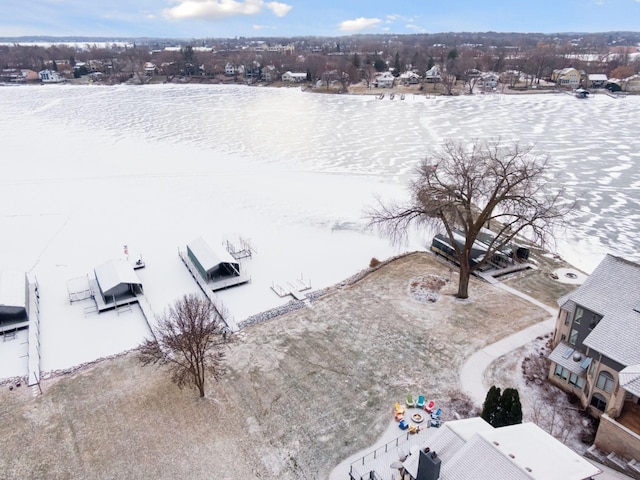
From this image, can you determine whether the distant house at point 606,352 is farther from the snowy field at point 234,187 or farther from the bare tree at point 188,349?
the bare tree at point 188,349

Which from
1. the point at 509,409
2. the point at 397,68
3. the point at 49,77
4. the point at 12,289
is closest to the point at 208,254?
the point at 12,289

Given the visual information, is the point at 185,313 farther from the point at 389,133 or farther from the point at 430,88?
the point at 430,88

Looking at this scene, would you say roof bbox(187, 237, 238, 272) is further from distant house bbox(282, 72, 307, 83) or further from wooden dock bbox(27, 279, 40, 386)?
distant house bbox(282, 72, 307, 83)

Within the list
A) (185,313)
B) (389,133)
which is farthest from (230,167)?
(185,313)

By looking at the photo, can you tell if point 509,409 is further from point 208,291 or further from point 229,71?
point 229,71

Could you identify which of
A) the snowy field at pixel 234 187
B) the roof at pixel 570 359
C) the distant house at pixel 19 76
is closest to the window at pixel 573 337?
the roof at pixel 570 359
